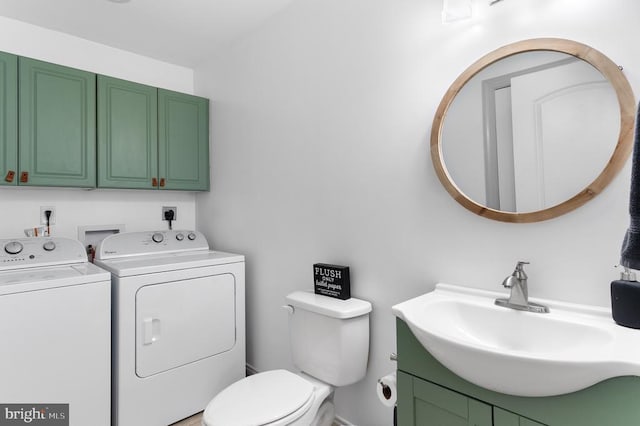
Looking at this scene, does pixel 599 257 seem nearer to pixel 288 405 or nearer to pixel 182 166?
pixel 288 405

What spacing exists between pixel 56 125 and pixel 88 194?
541 mm

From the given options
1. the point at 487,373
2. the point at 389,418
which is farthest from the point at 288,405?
the point at 487,373

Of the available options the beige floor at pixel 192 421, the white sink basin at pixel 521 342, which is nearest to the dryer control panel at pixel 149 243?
the beige floor at pixel 192 421

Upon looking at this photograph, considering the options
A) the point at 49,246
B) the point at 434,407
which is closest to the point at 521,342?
the point at 434,407

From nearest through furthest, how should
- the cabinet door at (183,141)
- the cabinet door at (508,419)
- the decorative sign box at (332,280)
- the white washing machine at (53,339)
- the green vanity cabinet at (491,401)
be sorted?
the green vanity cabinet at (491,401) → the cabinet door at (508,419) → the white washing machine at (53,339) → the decorative sign box at (332,280) → the cabinet door at (183,141)

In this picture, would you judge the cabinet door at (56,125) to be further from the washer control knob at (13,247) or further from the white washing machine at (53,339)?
the white washing machine at (53,339)

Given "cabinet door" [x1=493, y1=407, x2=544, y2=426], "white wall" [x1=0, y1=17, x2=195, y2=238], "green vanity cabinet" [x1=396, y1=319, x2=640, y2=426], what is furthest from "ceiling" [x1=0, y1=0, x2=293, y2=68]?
"cabinet door" [x1=493, y1=407, x2=544, y2=426]

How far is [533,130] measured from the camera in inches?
49.2

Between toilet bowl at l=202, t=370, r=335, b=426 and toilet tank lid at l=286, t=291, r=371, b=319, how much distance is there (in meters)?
0.33

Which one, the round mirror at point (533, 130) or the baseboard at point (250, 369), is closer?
the round mirror at point (533, 130)

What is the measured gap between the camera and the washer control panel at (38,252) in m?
1.90

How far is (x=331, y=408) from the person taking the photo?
69.4 inches

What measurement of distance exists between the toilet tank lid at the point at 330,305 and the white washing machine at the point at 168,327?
647mm

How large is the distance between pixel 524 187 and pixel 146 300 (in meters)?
1.91
